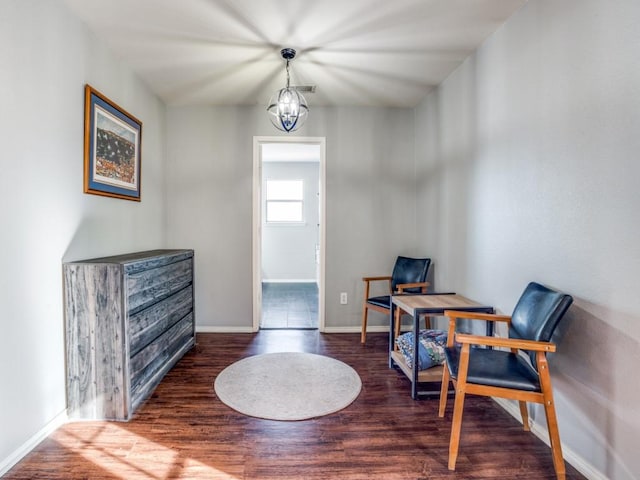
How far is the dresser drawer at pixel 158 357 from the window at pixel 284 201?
422 centimetres

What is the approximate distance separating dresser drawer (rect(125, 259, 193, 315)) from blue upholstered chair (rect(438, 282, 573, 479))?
1.91 m

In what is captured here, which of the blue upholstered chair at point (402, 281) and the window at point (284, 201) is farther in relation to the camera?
the window at point (284, 201)

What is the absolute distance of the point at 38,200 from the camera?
1771mm

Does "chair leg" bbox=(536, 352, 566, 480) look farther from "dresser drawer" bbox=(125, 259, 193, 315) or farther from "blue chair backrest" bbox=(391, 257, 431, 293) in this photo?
"dresser drawer" bbox=(125, 259, 193, 315)

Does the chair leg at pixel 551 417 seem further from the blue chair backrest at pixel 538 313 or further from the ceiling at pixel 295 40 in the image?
the ceiling at pixel 295 40

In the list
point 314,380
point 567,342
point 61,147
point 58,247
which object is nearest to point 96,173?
point 61,147

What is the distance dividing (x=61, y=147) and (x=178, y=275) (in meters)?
1.25

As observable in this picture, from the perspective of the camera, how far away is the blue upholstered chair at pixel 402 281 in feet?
10.0

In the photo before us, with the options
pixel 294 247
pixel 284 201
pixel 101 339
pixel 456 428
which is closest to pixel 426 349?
pixel 456 428

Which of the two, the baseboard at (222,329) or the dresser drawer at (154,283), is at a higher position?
the dresser drawer at (154,283)

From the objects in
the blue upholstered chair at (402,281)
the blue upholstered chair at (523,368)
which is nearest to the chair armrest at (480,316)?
the blue upholstered chair at (523,368)

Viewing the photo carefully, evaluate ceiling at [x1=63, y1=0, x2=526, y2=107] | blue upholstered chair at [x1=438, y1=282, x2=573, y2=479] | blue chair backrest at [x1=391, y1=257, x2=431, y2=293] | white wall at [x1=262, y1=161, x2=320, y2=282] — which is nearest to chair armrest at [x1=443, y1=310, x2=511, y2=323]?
blue upholstered chair at [x1=438, y1=282, x2=573, y2=479]

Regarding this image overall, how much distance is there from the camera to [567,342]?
65.2 inches

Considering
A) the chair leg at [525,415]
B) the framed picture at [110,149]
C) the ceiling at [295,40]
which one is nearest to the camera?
the chair leg at [525,415]
